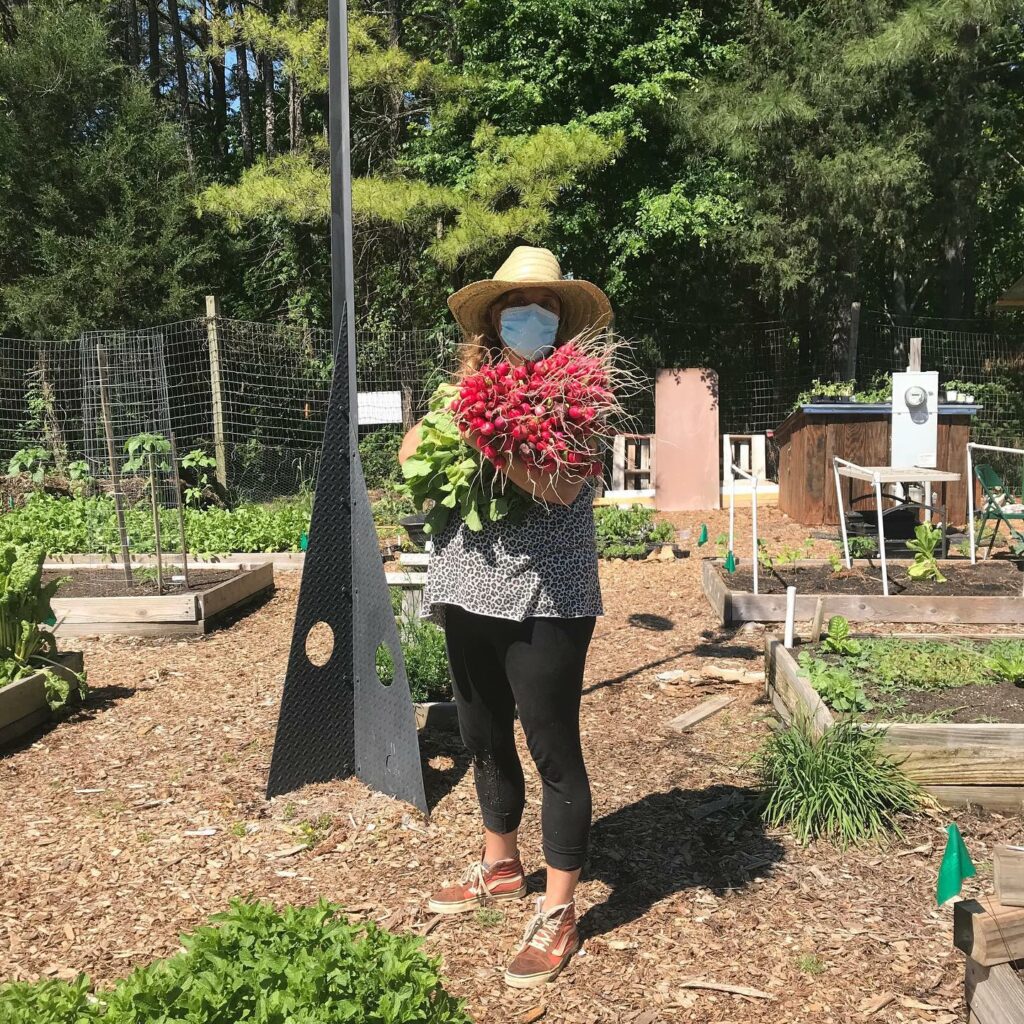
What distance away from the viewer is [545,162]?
12.5 meters

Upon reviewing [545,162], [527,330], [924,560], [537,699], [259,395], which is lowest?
[924,560]

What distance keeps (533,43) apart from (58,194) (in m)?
7.16

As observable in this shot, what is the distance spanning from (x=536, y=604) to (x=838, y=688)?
2047mm

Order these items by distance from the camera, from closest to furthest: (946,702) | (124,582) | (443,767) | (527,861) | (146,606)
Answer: (527,861) < (443,767) < (946,702) < (146,606) < (124,582)

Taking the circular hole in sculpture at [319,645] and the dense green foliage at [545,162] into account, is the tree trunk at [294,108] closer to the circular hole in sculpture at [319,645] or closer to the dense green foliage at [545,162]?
the dense green foliage at [545,162]

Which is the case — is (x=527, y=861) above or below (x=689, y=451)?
below

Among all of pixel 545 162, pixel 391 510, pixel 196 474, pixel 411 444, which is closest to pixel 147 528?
pixel 391 510

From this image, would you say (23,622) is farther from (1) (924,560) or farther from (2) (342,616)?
(1) (924,560)

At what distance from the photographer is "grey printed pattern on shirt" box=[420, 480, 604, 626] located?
7.86 ft

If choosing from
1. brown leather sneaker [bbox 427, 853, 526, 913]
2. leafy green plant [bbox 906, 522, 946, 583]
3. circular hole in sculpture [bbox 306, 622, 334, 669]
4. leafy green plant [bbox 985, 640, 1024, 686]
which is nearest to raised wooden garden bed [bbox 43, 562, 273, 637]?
circular hole in sculpture [bbox 306, 622, 334, 669]

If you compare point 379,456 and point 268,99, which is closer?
point 379,456

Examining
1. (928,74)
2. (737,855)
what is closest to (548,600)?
(737,855)

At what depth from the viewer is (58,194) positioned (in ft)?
45.6

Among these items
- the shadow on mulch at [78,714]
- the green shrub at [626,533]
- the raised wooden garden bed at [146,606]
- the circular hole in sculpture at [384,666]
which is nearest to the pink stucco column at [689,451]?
the green shrub at [626,533]
